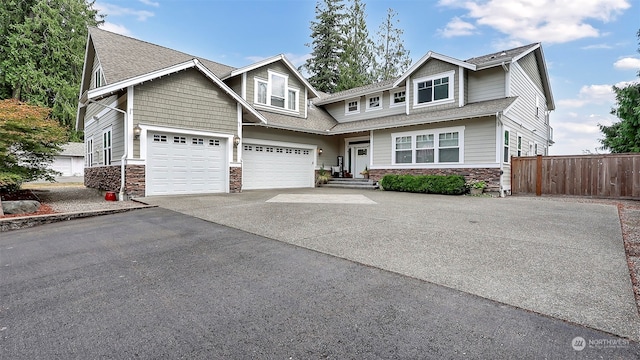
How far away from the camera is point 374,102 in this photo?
17094 mm

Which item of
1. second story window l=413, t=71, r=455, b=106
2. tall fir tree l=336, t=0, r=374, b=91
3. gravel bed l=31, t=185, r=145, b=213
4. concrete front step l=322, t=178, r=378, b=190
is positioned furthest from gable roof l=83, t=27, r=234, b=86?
tall fir tree l=336, t=0, r=374, b=91

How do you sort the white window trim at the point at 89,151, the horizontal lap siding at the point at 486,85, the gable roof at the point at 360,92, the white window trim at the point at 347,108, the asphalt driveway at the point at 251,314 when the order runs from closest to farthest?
the asphalt driveway at the point at 251,314
the horizontal lap siding at the point at 486,85
the white window trim at the point at 89,151
the gable roof at the point at 360,92
the white window trim at the point at 347,108

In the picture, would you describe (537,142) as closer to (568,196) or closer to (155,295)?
(568,196)

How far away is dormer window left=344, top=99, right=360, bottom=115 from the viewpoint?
17.9 meters

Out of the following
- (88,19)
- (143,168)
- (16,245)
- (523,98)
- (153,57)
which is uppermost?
(88,19)

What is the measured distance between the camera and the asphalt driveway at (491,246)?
2.67 m

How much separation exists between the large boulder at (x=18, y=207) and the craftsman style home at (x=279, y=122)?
2.71 metres

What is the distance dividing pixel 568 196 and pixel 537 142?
6477 millimetres

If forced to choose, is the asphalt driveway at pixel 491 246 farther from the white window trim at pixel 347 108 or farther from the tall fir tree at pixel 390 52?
the tall fir tree at pixel 390 52

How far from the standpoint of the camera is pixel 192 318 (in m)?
2.37

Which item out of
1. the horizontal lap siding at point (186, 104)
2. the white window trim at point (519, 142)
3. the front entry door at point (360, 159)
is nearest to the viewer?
the horizontal lap siding at point (186, 104)

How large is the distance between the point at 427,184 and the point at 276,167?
726cm

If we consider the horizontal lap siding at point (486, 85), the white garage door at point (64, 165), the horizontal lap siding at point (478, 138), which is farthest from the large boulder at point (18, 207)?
the white garage door at point (64, 165)

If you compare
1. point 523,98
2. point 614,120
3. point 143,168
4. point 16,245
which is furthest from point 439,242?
point 614,120
